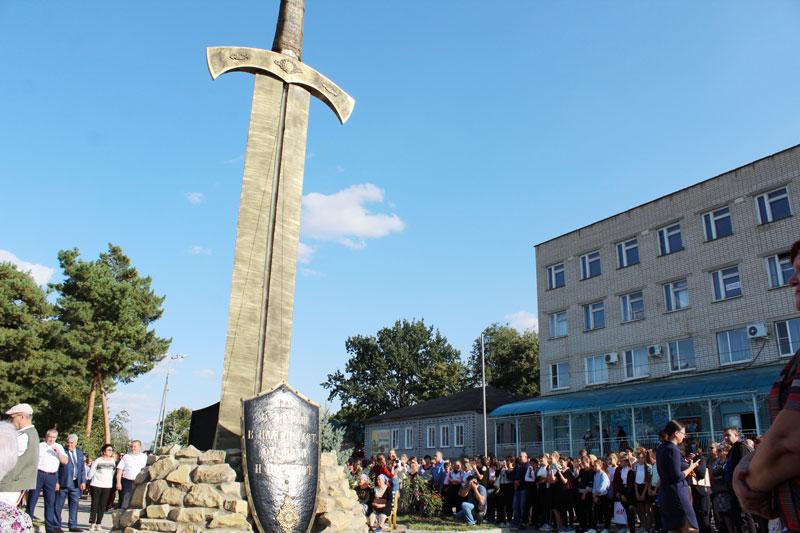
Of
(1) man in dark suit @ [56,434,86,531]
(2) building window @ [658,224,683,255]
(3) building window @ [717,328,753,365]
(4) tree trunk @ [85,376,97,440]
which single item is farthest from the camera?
(4) tree trunk @ [85,376,97,440]

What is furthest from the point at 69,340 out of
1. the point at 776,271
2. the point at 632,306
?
the point at 776,271

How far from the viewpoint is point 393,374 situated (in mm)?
62500

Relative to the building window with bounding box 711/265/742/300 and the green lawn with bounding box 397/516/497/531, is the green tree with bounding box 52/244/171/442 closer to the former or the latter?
the green lawn with bounding box 397/516/497/531

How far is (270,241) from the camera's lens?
9680mm

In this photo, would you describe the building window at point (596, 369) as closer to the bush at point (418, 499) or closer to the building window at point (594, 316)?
the building window at point (594, 316)

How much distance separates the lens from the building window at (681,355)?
2688 cm

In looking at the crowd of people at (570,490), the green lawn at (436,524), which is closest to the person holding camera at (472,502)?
the crowd of people at (570,490)

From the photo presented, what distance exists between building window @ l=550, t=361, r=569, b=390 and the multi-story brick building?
56 mm

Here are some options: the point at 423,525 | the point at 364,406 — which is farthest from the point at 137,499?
the point at 364,406

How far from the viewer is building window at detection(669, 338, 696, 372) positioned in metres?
26.9

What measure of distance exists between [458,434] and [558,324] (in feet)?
31.0

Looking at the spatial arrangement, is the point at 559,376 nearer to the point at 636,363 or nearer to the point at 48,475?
the point at 636,363

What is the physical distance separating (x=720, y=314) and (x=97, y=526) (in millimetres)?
23502

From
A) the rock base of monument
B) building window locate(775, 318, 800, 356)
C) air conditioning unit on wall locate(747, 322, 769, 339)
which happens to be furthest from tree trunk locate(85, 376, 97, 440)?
building window locate(775, 318, 800, 356)
